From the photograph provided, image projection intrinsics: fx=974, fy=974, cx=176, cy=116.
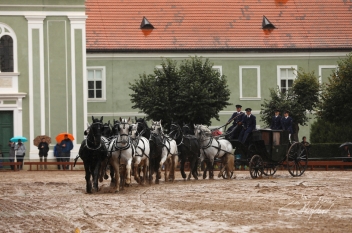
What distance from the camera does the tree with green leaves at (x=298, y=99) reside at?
47344mm

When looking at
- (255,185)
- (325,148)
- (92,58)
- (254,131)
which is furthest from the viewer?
(92,58)

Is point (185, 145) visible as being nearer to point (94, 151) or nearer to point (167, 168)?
point (167, 168)

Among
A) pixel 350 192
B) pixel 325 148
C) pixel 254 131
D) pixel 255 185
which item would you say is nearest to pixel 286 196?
pixel 350 192

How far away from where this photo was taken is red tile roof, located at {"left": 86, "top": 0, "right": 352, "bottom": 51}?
51.9 m

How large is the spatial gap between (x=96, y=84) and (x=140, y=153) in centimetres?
2702

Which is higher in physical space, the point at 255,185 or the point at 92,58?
the point at 92,58

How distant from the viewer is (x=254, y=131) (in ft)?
92.7

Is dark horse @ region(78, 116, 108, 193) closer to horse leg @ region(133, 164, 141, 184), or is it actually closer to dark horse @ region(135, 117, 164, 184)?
horse leg @ region(133, 164, 141, 184)

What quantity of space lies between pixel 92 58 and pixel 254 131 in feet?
78.6

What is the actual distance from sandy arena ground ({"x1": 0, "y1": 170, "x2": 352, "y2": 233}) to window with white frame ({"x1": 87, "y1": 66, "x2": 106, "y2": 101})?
1046 inches

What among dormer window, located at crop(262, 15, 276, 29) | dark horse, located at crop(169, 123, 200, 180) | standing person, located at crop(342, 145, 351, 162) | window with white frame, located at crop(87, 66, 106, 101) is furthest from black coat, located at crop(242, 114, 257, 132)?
dormer window, located at crop(262, 15, 276, 29)

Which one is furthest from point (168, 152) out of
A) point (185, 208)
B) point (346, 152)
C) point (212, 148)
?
point (346, 152)

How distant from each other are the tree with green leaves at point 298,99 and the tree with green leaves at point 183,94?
2.89 meters

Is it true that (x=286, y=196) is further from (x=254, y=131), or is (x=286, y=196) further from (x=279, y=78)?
(x=279, y=78)
